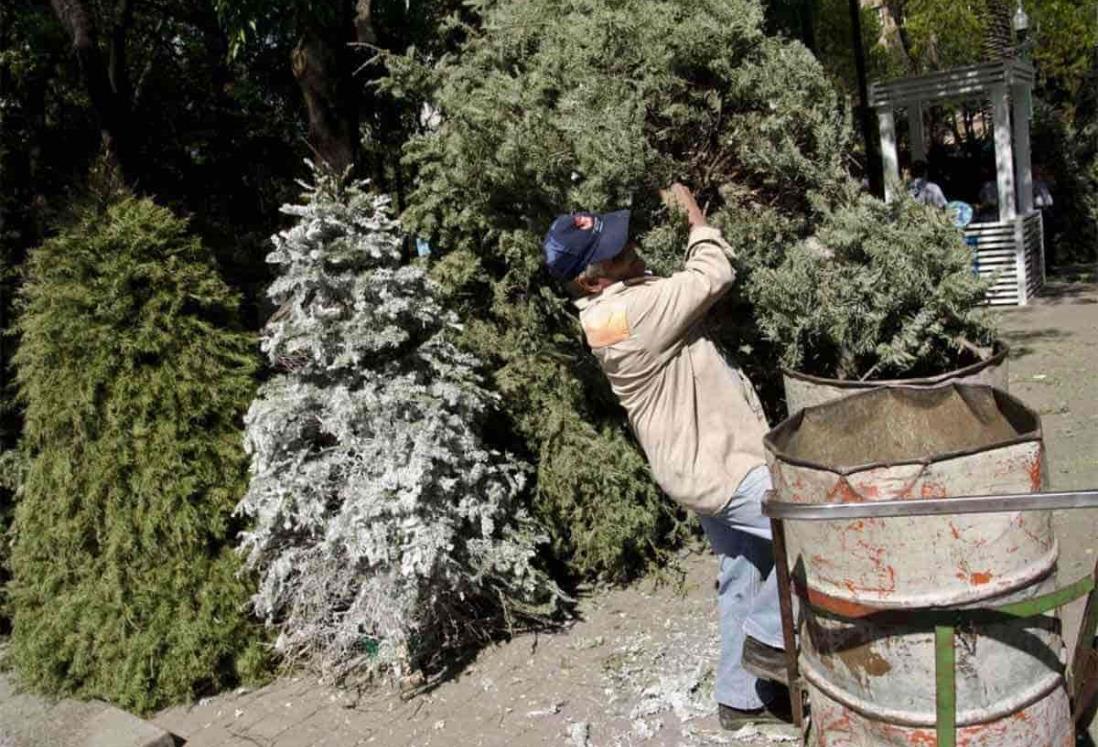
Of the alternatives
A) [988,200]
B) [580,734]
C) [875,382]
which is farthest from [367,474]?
[988,200]

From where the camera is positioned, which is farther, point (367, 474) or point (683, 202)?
point (367, 474)

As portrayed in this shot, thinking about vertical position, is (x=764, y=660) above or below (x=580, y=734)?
above

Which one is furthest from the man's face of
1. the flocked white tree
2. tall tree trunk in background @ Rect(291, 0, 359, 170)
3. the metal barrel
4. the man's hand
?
tall tree trunk in background @ Rect(291, 0, 359, 170)

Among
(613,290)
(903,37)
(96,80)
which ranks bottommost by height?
(613,290)

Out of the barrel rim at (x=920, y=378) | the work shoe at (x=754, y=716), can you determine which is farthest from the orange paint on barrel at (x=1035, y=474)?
the work shoe at (x=754, y=716)

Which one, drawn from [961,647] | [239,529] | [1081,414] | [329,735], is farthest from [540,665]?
[1081,414]

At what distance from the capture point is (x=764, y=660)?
3164mm

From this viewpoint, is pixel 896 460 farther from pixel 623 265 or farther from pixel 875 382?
pixel 623 265

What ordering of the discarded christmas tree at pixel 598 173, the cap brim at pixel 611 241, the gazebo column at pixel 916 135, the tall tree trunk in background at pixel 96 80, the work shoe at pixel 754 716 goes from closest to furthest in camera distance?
the cap brim at pixel 611 241 < the work shoe at pixel 754 716 < the discarded christmas tree at pixel 598 173 < the tall tree trunk in background at pixel 96 80 < the gazebo column at pixel 916 135

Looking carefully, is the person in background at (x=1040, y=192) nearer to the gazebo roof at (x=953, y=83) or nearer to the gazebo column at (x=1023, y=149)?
the gazebo column at (x=1023, y=149)

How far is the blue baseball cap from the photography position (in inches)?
127

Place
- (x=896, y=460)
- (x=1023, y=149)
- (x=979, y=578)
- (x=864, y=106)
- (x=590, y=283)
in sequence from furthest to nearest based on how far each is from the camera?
1. (x=1023, y=149)
2. (x=864, y=106)
3. (x=590, y=283)
4. (x=896, y=460)
5. (x=979, y=578)

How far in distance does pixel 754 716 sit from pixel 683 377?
1.22 meters

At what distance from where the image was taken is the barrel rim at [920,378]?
3.13 m
